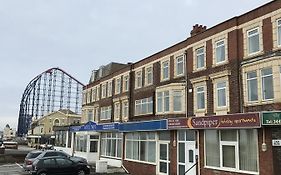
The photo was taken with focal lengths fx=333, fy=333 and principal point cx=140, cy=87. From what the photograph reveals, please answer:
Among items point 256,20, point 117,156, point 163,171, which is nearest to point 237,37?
point 256,20

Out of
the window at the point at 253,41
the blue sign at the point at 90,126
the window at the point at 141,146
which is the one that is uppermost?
the window at the point at 253,41

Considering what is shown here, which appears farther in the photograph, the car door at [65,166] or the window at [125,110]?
the window at [125,110]

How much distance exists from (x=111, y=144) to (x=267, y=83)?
19.9 m

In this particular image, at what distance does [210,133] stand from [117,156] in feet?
45.7

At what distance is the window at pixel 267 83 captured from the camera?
53.2 feet

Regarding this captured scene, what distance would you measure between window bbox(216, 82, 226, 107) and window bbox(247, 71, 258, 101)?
182 cm

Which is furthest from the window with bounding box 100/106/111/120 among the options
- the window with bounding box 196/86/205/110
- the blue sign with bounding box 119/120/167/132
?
the window with bounding box 196/86/205/110

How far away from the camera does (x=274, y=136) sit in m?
15.3

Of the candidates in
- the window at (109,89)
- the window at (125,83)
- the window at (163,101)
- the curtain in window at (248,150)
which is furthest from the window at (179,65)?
the window at (109,89)

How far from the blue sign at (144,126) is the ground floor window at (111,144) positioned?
2.58 m

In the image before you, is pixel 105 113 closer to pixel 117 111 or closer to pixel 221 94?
pixel 117 111

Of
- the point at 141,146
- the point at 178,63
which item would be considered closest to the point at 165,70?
the point at 178,63

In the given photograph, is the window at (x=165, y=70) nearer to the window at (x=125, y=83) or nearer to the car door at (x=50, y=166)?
the window at (x=125, y=83)

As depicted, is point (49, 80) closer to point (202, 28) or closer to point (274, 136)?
point (202, 28)
